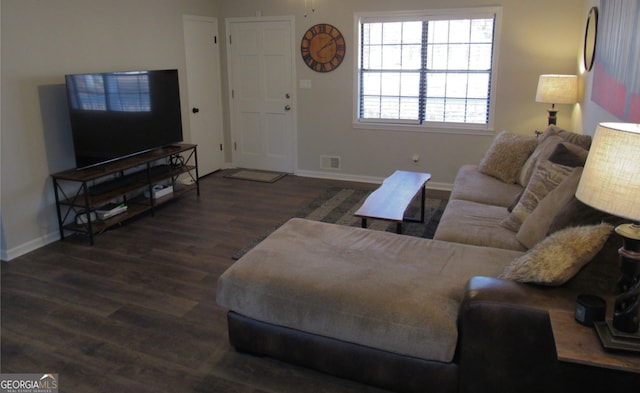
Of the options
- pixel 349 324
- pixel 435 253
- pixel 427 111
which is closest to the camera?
pixel 349 324

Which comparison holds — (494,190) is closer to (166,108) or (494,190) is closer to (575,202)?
(575,202)

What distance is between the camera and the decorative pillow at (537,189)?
10.1 feet

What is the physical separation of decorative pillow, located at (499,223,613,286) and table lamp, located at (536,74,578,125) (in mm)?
3221

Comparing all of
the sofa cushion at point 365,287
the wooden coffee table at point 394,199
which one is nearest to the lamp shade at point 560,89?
the wooden coffee table at point 394,199

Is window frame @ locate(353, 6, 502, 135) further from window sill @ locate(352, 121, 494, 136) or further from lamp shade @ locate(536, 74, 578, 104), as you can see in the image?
lamp shade @ locate(536, 74, 578, 104)

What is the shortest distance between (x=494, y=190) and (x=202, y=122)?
13.0ft

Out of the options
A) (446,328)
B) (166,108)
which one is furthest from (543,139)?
(166,108)

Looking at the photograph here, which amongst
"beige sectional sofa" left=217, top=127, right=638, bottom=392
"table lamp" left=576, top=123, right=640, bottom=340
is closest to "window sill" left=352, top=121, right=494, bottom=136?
"beige sectional sofa" left=217, top=127, right=638, bottom=392

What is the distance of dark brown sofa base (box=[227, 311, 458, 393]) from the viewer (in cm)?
221

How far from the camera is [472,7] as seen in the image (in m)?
5.37

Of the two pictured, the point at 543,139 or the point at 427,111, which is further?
the point at 427,111

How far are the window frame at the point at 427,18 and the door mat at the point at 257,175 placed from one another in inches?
50.5

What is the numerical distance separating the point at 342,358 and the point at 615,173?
4.87ft

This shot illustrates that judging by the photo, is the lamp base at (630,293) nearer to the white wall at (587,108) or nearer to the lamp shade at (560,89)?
the white wall at (587,108)
